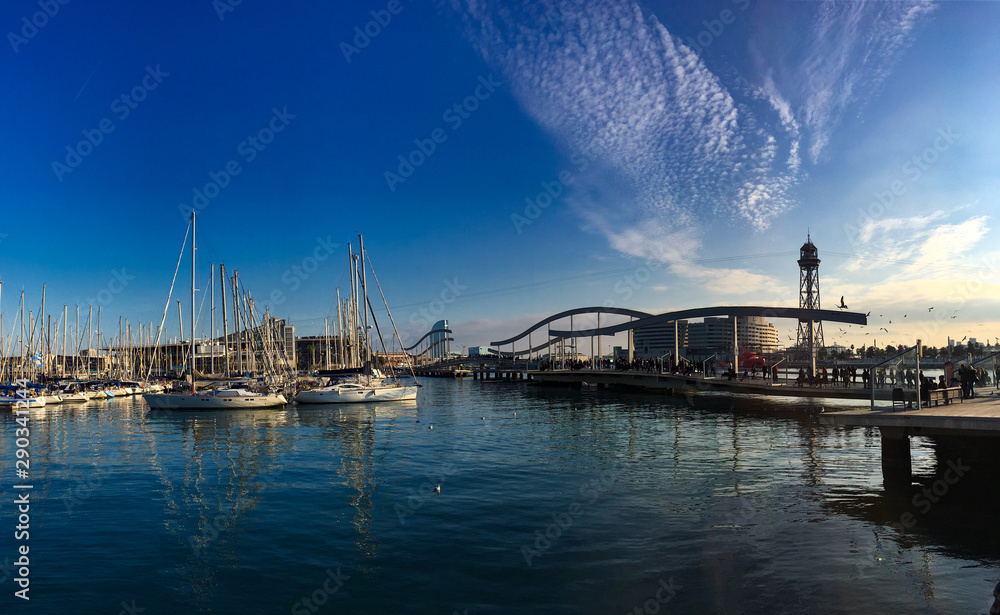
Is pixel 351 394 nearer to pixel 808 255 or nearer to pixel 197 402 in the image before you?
pixel 197 402

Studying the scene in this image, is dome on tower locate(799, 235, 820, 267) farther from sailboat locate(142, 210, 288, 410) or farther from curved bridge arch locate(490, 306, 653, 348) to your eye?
sailboat locate(142, 210, 288, 410)

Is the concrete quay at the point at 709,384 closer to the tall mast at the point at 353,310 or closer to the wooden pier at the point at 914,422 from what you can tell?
the wooden pier at the point at 914,422

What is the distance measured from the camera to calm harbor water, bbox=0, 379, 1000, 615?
10.8 meters

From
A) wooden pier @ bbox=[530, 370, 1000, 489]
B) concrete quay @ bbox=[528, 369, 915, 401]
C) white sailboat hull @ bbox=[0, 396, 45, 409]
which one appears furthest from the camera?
white sailboat hull @ bbox=[0, 396, 45, 409]

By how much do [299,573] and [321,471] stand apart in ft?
37.9

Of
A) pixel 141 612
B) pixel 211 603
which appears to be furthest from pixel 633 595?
pixel 141 612

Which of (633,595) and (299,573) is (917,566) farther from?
(299,573)

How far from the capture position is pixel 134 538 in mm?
14492

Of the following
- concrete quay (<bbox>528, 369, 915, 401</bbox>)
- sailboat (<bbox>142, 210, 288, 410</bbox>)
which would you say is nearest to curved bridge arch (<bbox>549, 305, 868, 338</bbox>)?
concrete quay (<bbox>528, 369, 915, 401</bbox>)

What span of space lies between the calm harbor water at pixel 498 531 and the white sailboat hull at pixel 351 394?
88.6 feet

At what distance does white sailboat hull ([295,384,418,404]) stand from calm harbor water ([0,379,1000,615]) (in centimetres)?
2700

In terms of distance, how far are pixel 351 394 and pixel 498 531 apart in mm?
45518

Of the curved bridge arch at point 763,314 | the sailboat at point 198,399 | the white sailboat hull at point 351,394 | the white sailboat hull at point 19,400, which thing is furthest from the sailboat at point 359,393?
the curved bridge arch at point 763,314

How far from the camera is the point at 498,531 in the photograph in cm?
1463
